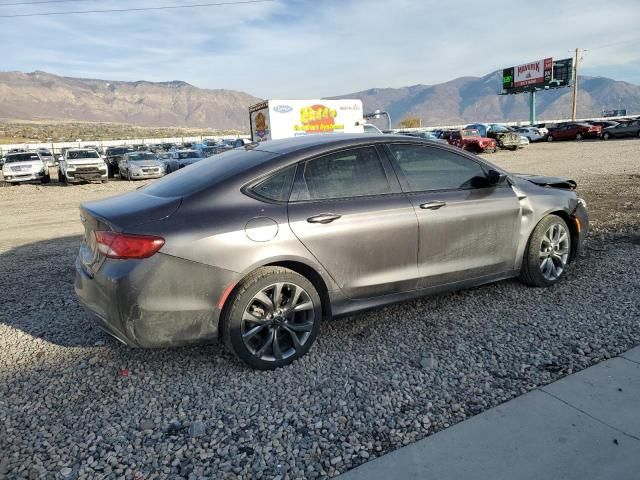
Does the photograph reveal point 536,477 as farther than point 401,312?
No

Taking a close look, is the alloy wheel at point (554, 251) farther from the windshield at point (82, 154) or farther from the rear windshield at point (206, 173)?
the windshield at point (82, 154)

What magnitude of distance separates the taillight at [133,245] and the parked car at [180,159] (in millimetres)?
19761

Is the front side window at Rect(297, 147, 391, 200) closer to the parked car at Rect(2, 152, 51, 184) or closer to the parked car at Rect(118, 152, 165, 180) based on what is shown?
the parked car at Rect(118, 152, 165, 180)

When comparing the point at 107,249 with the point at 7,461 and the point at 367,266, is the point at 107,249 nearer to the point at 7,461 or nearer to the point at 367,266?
the point at 7,461

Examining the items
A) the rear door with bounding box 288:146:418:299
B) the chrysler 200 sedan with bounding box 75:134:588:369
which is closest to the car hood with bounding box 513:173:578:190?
the chrysler 200 sedan with bounding box 75:134:588:369

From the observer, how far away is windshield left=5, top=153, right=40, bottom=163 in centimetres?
2152

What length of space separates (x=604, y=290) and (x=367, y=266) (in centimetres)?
253

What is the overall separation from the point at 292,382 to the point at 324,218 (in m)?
1.14

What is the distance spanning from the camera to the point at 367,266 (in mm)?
3666

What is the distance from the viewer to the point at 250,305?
331 cm

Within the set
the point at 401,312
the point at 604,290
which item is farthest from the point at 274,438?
the point at 604,290

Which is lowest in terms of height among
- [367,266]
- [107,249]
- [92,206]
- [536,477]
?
[536,477]

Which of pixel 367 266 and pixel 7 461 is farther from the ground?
pixel 367 266

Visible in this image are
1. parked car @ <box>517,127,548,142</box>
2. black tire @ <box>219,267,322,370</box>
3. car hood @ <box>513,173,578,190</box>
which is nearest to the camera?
black tire @ <box>219,267,322,370</box>
